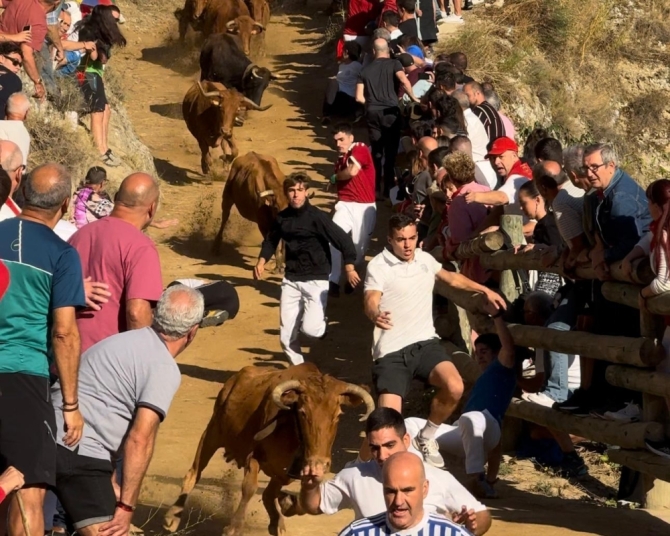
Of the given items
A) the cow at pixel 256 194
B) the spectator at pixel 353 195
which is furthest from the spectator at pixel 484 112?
the cow at pixel 256 194

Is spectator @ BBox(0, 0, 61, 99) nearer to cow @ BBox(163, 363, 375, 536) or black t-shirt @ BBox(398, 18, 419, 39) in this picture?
cow @ BBox(163, 363, 375, 536)

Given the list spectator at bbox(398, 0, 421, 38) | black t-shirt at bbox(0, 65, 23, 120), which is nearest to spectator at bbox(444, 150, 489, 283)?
black t-shirt at bbox(0, 65, 23, 120)

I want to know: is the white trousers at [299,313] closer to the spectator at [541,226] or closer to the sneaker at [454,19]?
the spectator at [541,226]

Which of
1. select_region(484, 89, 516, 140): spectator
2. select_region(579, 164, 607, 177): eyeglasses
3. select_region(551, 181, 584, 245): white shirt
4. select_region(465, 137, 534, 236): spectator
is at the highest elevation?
select_region(579, 164, 607, 177): eyeglasses

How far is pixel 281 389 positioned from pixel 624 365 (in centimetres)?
233

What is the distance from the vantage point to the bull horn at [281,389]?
8781mm

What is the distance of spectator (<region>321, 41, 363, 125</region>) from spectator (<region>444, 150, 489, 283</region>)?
9.04m

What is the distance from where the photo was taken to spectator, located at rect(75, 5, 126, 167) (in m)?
17.4

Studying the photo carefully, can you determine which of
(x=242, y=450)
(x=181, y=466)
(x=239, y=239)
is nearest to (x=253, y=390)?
(x=242, y=450)

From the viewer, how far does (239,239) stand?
18000 millimetres

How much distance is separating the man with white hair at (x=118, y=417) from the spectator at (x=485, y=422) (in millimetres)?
3324

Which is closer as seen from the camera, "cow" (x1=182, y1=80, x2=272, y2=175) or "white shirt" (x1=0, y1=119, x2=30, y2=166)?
"white shirt" (x1=0, y1=119, x2=30, y2=166)

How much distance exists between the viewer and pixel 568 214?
898 cm

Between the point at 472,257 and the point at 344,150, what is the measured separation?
4171 mm
